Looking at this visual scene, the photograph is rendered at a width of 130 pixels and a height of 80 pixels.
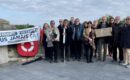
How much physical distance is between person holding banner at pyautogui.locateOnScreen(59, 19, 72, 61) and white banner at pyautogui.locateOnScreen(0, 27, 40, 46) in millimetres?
1119

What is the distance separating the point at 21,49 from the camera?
12.8 m

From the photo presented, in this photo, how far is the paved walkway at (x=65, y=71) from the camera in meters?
10.3

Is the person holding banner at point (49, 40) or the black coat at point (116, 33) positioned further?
the person holding banner at point (49, 40)

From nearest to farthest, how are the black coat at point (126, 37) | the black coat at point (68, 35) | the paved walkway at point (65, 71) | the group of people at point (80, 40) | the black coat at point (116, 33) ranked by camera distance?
the paved walkway at point (65, 71), the black coat at point (126, 37), the black coat at point (116, 33), the group of people at point (80, 40), the black coat at point (68, 35)

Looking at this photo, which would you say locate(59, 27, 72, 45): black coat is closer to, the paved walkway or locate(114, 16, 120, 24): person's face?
the paved walkway

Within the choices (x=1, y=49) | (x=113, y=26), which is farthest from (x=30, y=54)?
(x=113, y=26)

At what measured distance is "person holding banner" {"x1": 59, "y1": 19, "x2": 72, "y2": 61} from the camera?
41.8 feet

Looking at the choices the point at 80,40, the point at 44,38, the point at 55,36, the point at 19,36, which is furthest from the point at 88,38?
the point at 19,36

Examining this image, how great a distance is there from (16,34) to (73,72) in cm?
316

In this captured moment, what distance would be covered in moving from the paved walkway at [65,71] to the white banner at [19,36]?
957 millimetres

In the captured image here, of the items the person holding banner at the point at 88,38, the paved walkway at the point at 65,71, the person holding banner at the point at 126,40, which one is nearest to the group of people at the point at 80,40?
the person holding banner at the point at 88,38

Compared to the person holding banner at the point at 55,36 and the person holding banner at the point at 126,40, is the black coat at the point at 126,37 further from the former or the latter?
the person holding banner at the point at 55,36

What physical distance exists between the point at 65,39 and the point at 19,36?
1913 millimetres

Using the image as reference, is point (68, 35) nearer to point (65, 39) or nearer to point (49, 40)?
point (65, 39)
